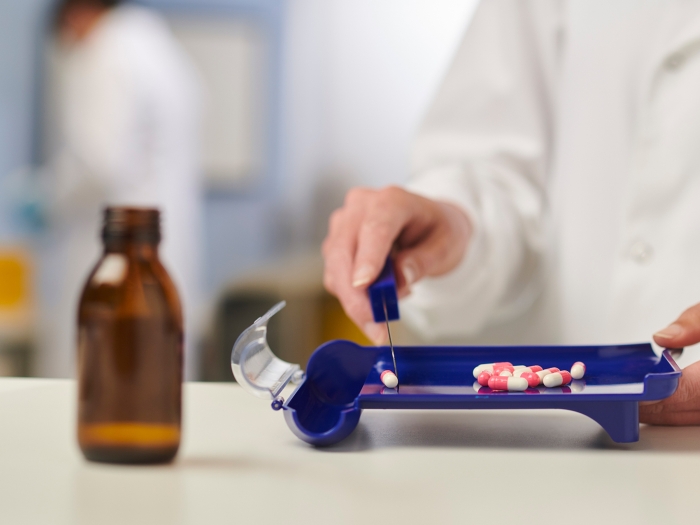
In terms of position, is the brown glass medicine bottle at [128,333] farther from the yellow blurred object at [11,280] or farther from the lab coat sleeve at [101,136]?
the yellow blurred object at [11,280]

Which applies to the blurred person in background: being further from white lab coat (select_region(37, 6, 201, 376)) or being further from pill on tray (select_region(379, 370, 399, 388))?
white lab coat (select_region(37, 6, 201, 376))

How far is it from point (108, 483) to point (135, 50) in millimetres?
2347

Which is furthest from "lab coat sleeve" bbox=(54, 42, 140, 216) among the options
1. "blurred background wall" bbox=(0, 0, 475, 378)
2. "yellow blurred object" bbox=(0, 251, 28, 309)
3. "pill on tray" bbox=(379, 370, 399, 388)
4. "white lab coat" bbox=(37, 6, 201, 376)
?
"pill on tray" bbox=(379, 370, 399, 388)

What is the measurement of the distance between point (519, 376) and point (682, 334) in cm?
13

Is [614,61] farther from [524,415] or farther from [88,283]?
[88,283]

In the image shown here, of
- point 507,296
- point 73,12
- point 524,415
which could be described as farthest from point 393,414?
point 73,12

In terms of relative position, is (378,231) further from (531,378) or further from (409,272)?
(531,378)

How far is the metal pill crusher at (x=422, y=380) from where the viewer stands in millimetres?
438

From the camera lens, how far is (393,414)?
0.56 metres

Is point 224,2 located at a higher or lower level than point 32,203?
higher

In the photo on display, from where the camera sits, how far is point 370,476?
39cm

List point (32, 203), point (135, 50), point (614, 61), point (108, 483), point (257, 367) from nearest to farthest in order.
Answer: point (108, 483) → point (257, 367) → point (614, 61) → point (135, 50) → point (32, 203)

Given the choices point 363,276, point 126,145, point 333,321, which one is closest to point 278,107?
point 126,145

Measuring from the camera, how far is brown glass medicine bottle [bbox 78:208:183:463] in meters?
0.37
